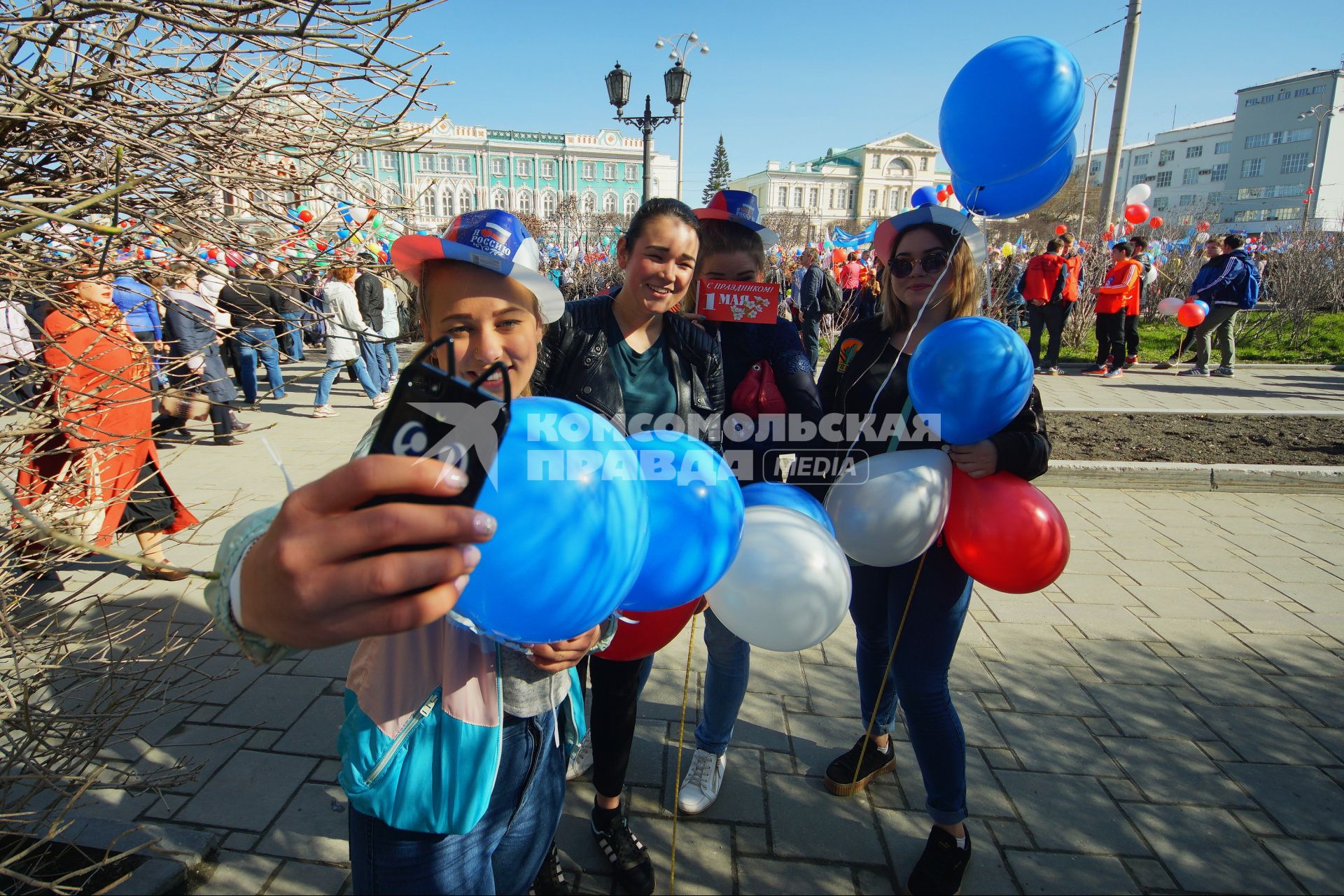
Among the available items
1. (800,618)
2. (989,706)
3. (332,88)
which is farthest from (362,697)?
(989,706)

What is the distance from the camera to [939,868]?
7.10 feet

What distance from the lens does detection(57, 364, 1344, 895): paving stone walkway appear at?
7.47ft

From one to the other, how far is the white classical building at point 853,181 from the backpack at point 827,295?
5551cm

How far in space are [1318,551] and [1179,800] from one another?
11.4 ft

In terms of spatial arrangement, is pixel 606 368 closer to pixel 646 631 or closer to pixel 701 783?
pixel 646 631

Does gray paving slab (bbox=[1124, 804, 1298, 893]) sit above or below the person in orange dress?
below

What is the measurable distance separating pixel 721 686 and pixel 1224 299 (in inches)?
468

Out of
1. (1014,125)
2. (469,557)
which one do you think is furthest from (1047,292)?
(469,557)

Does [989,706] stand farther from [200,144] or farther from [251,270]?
[200,144]

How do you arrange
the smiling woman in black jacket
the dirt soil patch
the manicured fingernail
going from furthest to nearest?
the dirt soil patch
the smiling woman in black jacket
the manicured fingernail

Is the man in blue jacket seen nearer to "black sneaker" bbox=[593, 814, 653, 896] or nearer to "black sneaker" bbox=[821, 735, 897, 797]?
"black sneaker" bbox=[821, 735, 897, 797]

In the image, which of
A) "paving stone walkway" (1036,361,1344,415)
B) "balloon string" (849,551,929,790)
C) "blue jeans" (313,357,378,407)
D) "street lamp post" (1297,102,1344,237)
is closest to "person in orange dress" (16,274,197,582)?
"balloon string" (849,551,929,790)

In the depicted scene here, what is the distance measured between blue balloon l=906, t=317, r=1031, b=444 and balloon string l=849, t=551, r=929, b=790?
44 cm

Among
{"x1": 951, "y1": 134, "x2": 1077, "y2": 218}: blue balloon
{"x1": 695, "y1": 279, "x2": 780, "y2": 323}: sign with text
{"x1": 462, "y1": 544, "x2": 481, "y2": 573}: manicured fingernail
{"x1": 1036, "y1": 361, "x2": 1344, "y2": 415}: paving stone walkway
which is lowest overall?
{"x1": 1036, "y1": 361, "x2": 1344, "y2": 415}: paving stone walkway
